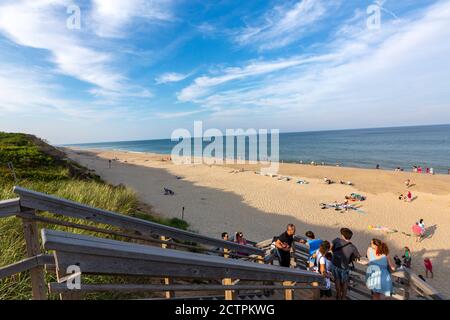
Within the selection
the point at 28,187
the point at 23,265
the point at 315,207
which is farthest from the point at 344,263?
the point at 315,207

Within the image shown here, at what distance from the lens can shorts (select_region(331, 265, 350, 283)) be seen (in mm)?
4609

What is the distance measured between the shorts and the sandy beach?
7.51 meters

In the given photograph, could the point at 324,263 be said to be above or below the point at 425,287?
above

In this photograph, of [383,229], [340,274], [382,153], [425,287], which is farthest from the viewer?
[382,153]

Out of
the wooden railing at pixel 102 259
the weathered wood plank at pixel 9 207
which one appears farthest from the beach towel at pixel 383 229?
the weathered wood plank at pixel 9 207

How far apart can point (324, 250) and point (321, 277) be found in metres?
1.46

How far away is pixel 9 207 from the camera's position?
5.98 ft

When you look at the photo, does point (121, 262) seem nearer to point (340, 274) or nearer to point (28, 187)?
point (340, 274)

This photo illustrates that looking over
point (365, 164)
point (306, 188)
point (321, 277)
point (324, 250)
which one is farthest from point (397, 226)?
point (365, 164)

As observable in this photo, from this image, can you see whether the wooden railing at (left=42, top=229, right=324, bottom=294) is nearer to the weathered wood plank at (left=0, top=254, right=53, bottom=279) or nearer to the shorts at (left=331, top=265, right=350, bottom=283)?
the weathered wood plank at (left=0, top=254, right=53, bottom=279)

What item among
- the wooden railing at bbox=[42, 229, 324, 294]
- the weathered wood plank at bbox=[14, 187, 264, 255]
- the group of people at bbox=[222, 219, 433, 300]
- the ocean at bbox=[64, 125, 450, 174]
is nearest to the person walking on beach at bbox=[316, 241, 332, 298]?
the group of people at bbox=[222, 219, 433, 300]

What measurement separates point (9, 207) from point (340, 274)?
4.86 m

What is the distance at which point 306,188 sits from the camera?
26062 mm

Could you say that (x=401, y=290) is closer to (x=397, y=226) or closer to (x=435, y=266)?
(x=435, y=266)
